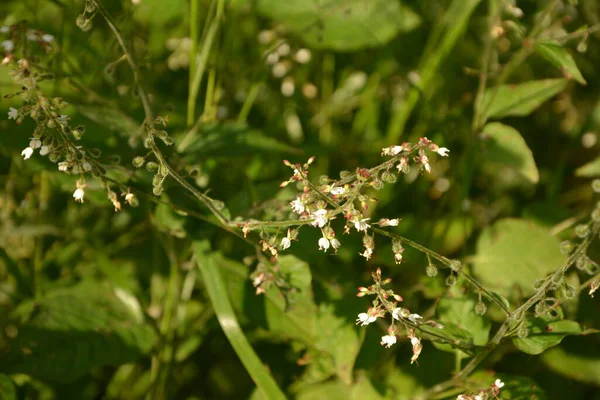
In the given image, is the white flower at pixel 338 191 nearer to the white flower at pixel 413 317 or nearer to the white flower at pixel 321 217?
the white flower at pixel 321 217

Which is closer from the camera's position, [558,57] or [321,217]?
[321,217]

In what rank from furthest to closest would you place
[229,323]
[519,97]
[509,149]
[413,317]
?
[519,97]
[509,149]
[229,323]
[413,317]

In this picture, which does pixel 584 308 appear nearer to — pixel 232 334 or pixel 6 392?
pixel 232 334

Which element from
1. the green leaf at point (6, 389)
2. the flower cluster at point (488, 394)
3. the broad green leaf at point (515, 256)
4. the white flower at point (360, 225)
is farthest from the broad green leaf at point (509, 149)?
the green leaf at point (6, 389)

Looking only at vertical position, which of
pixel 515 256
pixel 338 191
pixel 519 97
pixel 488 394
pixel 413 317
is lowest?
pixel 515 256

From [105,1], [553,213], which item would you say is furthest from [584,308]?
[105,1]

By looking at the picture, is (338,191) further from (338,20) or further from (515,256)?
(338,20)

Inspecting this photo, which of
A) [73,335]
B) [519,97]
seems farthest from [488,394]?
[73,335]
